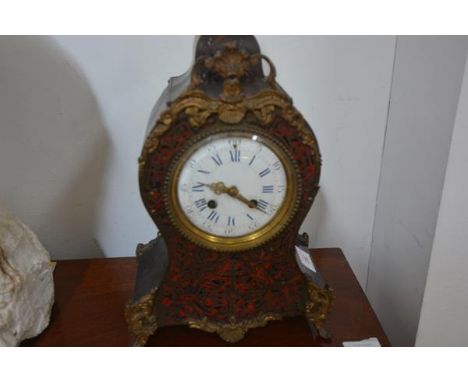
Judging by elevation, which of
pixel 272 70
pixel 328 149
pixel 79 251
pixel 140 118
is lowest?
pixel 79 251

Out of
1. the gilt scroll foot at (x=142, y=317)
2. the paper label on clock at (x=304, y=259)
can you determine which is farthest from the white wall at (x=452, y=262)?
the gilt scroll foot at (x=142, y=317)

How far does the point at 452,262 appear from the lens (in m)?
1.09

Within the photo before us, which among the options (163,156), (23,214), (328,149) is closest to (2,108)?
(23,214)

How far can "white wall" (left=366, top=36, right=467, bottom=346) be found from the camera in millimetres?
1013

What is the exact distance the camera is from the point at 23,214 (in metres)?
1.32

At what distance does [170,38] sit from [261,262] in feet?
2.02

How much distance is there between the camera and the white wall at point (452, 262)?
988 mm

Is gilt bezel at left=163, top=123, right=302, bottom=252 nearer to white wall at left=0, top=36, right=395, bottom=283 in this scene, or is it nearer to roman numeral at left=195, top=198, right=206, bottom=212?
roman numeral at left=195, top=198, right=206, bottom=212

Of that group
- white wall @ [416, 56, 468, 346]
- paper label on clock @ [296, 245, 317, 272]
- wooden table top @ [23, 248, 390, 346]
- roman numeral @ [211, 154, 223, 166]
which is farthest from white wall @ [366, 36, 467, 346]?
roman numeral @ [211, 154, 223, 166]

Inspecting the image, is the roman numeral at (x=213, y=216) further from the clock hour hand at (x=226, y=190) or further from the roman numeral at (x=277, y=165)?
the roman numeral at (x=277, y=165)

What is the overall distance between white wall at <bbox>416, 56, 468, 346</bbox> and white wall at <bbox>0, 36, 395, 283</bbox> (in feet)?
1.11

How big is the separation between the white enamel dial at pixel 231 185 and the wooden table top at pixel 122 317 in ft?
0.94

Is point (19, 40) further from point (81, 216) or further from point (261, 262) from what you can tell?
point (261, 262)

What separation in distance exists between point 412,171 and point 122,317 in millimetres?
807
